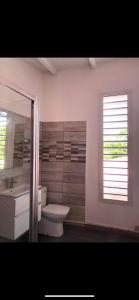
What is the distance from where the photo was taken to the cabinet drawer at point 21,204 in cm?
176

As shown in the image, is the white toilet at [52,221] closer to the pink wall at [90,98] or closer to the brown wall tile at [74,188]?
the brown wall tile at [74,188]

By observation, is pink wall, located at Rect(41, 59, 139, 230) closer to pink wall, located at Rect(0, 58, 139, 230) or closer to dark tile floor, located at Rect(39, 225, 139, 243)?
pink wall, located at Rect(0, 58, 139, 230)

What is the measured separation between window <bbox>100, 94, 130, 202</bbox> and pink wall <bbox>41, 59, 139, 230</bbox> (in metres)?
0.09

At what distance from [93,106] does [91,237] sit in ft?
5.81

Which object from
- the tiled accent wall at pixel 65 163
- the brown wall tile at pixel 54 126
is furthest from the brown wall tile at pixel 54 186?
the brown wall tile at pixel 54 126

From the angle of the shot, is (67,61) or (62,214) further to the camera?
(67,61)

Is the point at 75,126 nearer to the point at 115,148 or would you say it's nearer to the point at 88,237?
the point at 115,148

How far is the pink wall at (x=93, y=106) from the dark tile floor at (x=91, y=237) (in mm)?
108

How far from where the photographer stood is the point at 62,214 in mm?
2242

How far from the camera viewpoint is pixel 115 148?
8.00ft

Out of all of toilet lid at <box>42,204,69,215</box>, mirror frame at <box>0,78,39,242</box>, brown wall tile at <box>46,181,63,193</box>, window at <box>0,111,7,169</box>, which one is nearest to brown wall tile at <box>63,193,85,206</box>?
brown wall tile at <box>46,181,63,193</box>
